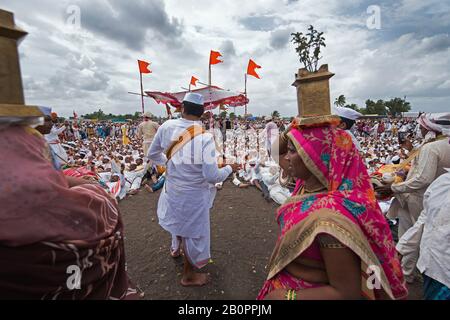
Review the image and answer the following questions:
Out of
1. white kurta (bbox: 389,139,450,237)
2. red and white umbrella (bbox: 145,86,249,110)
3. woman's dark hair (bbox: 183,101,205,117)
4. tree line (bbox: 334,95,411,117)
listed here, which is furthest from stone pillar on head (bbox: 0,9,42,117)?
tree line (bbox: 334,95,411,117)

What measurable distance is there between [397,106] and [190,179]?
67.4m

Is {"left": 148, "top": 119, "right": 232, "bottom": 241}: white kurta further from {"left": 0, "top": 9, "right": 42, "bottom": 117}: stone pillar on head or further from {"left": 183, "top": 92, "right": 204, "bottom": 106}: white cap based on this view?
{"left": 0, "top": 9, "right": 42, "bottom": 117}: stone pillar on head

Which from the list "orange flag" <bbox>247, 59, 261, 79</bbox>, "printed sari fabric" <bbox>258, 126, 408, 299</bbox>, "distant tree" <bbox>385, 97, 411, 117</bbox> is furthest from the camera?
"distant tree" <bbox>385, 97, 411, 117</bbox>

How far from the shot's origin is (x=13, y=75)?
0.86m

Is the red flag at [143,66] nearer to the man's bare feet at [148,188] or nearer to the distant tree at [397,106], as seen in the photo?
the man's bare feet at [148,188]

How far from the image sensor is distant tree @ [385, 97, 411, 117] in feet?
181

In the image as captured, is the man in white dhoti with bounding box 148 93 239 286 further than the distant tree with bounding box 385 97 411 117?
No

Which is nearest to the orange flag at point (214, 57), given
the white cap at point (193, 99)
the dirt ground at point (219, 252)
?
the dirt ground at point (219, 252)

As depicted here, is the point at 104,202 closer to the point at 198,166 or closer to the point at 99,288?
the point at 99,288

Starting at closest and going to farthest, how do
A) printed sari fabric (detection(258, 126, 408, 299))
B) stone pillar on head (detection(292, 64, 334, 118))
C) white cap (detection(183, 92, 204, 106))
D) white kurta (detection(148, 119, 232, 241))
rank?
1. printed sari fabric (detection(258, 126, 408, 299))
2. stone pillar on head (detection(292, 64, 334, 118))
3. white kurta (detection(148, 119, 232, 241))
4. white cap (detection(183, 92, 204, 106))

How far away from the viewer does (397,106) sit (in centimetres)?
5584

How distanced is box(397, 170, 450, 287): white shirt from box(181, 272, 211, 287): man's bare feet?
2197mm
